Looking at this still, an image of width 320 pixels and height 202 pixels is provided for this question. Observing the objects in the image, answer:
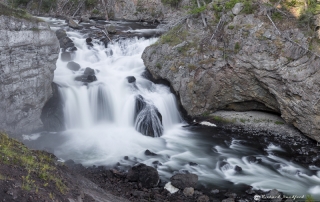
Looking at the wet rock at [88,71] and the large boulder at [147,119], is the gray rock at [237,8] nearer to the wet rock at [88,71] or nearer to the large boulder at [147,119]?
the large boulder at [147,119]

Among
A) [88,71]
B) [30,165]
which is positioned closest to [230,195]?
[30,165]

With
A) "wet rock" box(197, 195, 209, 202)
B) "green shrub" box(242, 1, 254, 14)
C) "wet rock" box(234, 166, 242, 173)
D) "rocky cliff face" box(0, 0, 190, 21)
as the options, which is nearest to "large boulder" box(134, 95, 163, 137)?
"wet rock" box(234, 166, 242, 173)

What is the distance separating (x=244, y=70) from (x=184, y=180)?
25.8ft

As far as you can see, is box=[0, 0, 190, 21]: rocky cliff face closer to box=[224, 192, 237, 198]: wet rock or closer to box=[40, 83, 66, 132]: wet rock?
box=[40, 83, 66, 132]: wet rock

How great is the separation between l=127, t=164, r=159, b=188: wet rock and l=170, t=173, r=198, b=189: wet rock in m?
0.68

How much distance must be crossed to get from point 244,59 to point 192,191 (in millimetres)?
8480

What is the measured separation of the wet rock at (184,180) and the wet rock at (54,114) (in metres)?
6.96

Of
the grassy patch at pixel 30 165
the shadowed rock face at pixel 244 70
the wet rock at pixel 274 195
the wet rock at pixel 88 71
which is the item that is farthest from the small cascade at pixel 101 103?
the wet rock at pixel 274 195

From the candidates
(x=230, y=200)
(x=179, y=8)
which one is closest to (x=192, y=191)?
(x=230, y=200)

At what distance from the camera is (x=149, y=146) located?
50.5ft

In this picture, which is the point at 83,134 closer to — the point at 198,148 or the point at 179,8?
the point at 198,148

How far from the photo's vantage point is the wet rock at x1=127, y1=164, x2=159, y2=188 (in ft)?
38.6

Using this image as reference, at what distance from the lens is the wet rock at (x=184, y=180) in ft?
38.9

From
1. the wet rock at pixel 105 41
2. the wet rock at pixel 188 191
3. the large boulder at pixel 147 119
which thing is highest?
the wet rock at pixel 105 41
